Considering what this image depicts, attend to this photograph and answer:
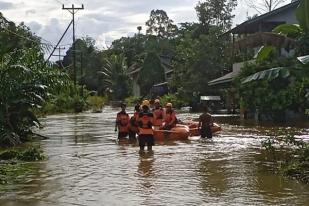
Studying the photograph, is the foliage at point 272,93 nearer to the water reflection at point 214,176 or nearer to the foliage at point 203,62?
the water reflection at point 214,176

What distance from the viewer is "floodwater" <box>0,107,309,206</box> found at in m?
9.65

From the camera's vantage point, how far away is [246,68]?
1153 inches

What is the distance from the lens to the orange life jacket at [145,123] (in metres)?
16.5

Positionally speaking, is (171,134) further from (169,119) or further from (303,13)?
(303,13)

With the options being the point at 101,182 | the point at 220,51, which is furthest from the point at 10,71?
the point at 220,51

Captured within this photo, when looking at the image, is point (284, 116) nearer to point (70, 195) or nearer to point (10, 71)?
point (10, 71)

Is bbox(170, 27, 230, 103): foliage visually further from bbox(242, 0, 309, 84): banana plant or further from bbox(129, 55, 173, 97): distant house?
bbox(242, 0, 309, 84): banana plant

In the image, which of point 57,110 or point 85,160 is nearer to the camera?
point 85,160

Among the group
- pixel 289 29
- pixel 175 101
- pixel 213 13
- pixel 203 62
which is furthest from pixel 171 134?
pixel 213 13

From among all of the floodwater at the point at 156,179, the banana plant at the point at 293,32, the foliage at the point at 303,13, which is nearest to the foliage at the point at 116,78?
the floodwater at the point at 156,179

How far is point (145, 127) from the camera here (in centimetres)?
1680

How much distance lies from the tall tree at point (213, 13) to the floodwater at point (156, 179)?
50.6 meters

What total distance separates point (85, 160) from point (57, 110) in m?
38.1

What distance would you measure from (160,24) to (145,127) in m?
93.8
